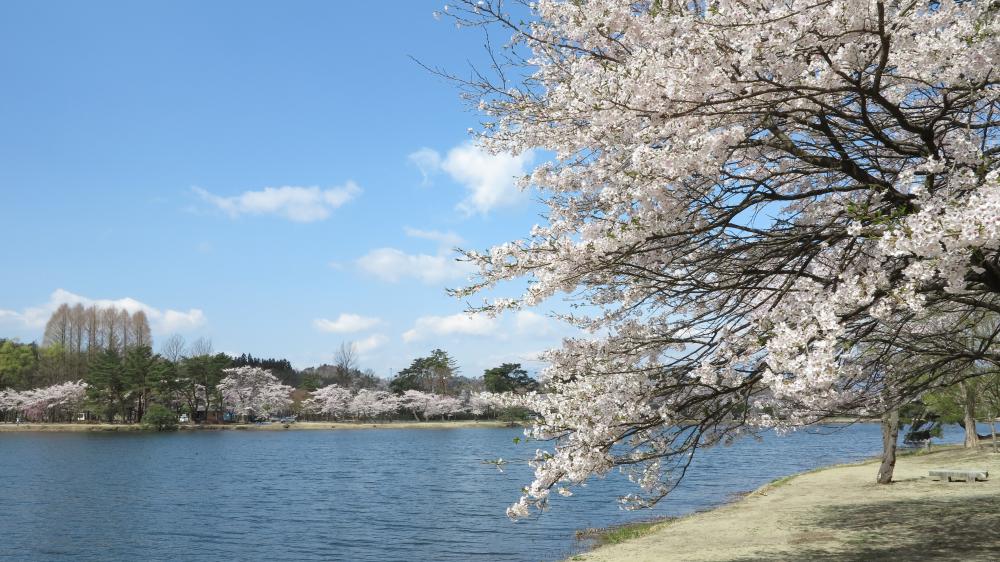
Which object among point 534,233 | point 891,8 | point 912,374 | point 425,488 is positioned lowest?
point 425,488

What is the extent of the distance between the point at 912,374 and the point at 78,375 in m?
88.0

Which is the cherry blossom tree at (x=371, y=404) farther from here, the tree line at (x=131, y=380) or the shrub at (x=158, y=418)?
the shrub at (x=158, y=418)

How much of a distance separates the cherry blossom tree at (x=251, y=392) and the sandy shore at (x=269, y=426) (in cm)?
423

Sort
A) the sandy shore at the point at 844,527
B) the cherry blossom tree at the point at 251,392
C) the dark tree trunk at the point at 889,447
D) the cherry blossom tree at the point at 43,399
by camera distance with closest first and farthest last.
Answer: the sandy shore at the point at 844,527, the dark tree trunk at the point at 889,447, the cherry blossom tree at the point at 43,399, the cherry blossom tree at the point at 251,392

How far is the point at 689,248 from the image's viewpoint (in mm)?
6035

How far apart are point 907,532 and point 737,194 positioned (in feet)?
28.8

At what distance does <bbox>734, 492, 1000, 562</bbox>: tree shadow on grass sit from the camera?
31.7 ft

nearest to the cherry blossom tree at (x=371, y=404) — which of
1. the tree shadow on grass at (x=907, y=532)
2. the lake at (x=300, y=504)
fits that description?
the lake at (x=300, y=504)

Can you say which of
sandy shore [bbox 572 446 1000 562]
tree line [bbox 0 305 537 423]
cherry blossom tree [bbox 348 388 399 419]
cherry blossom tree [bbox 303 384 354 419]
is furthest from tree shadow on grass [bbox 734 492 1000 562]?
cherry blossom tree [bbox 303 384 354 419]

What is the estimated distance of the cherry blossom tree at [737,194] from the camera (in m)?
4.26

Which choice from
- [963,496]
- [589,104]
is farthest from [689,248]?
[963,496]

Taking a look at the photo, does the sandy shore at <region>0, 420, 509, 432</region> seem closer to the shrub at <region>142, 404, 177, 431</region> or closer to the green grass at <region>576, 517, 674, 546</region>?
the shrub at <region>142, 404, 177, 431</region>

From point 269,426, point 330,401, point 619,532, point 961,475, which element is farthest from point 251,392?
point 961,475

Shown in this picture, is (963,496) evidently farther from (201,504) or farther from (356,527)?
(201,504)
